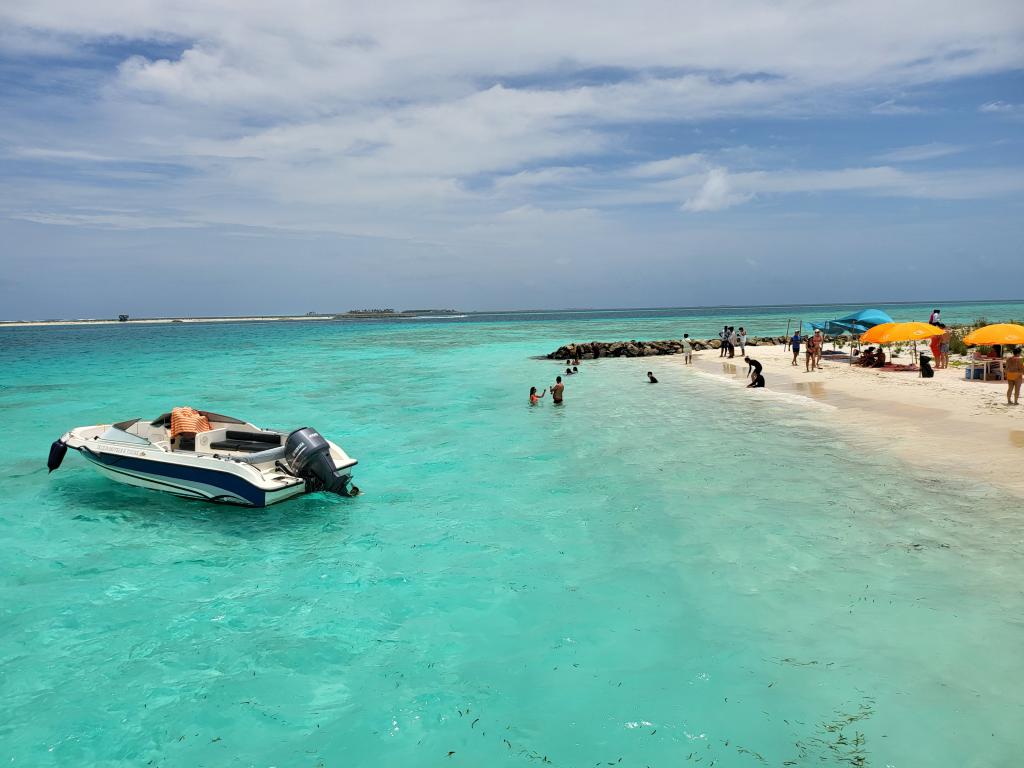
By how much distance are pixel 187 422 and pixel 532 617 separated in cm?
1007

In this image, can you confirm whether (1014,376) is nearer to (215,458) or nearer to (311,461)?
(311,461)

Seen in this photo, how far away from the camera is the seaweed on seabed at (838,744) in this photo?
616 cm

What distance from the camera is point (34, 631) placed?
9320 millimetres

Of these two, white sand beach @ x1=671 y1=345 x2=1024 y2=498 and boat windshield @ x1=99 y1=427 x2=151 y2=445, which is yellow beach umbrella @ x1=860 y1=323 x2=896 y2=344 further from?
boat windshield @ x1=99 y1=427 x2=151 y2=445

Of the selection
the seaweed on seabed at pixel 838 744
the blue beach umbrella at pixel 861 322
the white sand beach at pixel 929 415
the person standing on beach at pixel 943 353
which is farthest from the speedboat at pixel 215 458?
the blue beach umbrella at pixel 861 322

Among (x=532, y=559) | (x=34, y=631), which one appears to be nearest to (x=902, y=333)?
(x=532, y=559)

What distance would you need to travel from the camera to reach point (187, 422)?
49.5ft

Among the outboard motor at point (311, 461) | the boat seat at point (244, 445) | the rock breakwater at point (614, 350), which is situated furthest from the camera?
the rock breakwater at point (614, 350)

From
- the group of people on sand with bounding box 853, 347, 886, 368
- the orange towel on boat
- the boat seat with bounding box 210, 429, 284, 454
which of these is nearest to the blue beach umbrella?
the group of people on sand with bounding box 853, 347, 886, 368

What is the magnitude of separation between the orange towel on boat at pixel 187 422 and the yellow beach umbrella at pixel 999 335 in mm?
24258

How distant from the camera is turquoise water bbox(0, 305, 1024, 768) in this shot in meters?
6.81

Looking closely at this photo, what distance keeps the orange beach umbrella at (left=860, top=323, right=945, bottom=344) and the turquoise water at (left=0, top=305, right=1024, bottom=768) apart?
11945 mm

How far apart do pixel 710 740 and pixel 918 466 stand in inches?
440

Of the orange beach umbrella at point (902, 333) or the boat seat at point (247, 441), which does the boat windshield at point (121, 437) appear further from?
the orange beach umbrella at point (902, 333)
